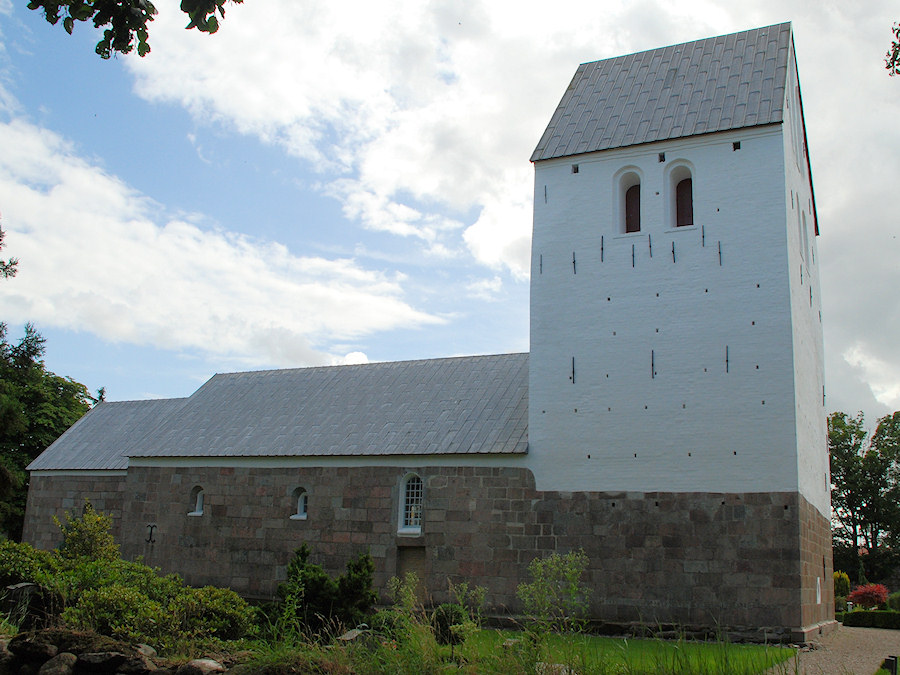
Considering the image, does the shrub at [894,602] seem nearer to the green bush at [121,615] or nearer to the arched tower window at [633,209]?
the arched tower window at [633,209]

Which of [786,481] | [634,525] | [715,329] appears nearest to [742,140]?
[715,329]

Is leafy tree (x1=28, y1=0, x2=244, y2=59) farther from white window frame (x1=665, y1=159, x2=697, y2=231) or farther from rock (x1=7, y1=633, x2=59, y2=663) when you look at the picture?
white window frame (x1=665, y1=159, x2=697, y2=231)

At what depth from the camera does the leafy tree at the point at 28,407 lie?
24.0 metres

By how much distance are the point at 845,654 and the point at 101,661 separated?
10.6m

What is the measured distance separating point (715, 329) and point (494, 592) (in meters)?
6.13

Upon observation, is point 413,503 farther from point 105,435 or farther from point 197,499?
point 105,435

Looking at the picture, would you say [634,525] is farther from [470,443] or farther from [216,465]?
[216,465]

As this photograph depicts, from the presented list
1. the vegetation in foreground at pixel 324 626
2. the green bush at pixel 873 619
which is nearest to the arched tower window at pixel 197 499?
the vegetation in foreground at pixel 324 626

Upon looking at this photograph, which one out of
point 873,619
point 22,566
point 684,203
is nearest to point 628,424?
point 684,203

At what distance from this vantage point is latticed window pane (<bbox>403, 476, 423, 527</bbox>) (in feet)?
53.9

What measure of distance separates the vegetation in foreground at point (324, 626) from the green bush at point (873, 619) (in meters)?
13.8

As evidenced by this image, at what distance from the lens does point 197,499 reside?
63.7ft

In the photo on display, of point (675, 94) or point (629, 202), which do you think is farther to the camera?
point (675, 94)

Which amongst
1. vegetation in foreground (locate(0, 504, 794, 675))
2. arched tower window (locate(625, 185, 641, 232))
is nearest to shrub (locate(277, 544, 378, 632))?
vegetation in foreground (locate(0, 504, 794, 675))
